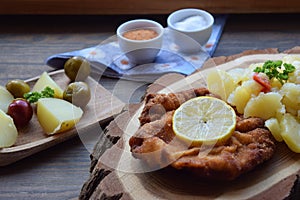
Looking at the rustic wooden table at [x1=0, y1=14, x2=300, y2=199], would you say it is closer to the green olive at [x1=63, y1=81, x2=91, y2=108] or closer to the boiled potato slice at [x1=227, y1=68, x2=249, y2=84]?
the green olive at [x1=63, y1=81, x2=91, y2=108]

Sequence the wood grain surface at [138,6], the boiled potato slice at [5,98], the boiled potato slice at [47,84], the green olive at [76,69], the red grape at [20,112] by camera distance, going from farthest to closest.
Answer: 1. the wood grain surface at [138,6]
2. the green olive at [76,69]
3. the boiled potato slice at [47,84]
4. the boiled potato slice at [5,98]
5. the red grape at [20,112]

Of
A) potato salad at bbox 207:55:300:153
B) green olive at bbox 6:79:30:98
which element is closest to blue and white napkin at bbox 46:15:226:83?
green olive at bbox 6:79:30:98

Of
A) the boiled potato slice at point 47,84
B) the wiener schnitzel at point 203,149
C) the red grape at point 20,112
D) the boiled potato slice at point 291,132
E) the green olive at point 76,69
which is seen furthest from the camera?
the green olive at point 76,69

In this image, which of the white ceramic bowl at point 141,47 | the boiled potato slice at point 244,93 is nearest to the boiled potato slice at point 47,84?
the white ceramic bowl at point 141,47

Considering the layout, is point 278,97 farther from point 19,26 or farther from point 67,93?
point 19,26

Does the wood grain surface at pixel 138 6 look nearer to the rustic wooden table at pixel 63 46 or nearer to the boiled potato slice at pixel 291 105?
the rustic wooden table at pixel 63 46

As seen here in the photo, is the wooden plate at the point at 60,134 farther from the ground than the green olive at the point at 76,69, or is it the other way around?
the green olive at the point at 76,69
